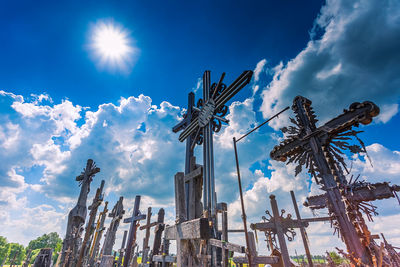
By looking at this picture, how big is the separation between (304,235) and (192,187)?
8.92 meters

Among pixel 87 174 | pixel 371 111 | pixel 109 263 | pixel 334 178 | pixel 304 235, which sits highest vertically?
pixel 87 174

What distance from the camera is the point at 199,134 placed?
17.3 feet

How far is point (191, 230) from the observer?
9.75 feet

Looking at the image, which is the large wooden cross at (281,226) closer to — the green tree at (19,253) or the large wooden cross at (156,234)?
the large wooden cross at (156,234)

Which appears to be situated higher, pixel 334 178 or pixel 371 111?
pixel 371 111

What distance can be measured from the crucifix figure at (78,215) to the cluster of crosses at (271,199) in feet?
0.22

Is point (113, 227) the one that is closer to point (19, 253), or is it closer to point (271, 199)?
point (271, 199)

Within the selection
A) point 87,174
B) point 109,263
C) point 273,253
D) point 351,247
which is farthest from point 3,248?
point 351,247

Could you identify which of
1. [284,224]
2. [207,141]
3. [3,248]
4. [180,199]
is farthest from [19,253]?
[207,141]

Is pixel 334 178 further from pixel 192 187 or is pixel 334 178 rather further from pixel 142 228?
pixel 142 228

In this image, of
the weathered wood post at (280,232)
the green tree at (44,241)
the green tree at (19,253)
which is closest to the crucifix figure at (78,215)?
the weathered wood post at (280,232)

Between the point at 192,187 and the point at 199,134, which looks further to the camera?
the point at 199,134

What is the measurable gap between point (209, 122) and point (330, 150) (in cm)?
567

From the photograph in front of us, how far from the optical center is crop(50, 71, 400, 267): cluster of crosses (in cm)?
333
